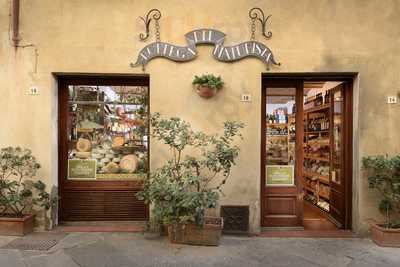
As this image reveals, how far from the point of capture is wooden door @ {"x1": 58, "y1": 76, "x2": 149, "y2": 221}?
568 centimetres

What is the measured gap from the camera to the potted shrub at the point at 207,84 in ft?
16.6

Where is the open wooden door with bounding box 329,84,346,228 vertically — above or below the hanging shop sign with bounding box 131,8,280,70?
below

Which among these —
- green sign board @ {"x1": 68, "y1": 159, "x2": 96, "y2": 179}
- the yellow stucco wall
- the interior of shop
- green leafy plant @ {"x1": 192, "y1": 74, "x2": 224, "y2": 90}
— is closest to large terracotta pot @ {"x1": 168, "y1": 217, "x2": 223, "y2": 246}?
the yellow stucco wall

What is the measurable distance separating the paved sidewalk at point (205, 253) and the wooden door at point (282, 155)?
64 centimetres

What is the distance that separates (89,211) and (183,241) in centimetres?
198

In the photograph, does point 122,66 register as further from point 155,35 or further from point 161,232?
point 161,232

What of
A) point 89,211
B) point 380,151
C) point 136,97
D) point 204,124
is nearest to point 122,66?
point 136,97

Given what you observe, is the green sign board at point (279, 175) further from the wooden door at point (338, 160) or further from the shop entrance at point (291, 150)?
the wooden door at point (338, 160)

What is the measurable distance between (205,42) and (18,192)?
12.7ft

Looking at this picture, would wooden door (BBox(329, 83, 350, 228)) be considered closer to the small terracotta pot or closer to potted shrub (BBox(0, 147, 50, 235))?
the small terracotta pot

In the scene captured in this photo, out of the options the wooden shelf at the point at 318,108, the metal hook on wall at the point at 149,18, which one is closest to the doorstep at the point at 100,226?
the metal hook on wall at the point at 149,18

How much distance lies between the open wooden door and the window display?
3445 mm

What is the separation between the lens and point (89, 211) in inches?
226

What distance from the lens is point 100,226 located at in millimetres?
5574
